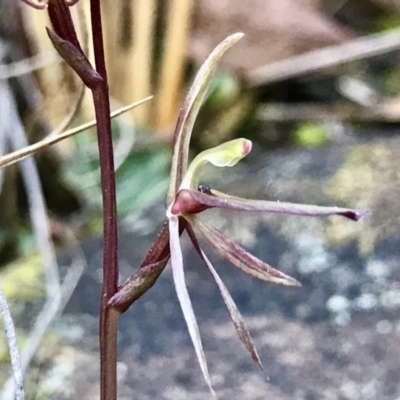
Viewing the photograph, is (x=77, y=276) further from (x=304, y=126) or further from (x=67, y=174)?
(x=304, y=126)

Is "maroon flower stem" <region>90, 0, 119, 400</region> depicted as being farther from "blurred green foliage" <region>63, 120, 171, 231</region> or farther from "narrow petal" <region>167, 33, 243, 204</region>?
"blurred green foliage" <region>63, 120, 171, 231</region>

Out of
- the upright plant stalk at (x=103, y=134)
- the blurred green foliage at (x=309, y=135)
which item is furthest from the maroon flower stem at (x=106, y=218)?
the blurred green foliage at (x=309, y=135)

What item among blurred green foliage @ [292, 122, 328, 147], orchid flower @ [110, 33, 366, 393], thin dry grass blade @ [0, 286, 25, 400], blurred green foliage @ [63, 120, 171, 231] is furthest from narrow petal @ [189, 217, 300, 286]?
blurred green foliage @ [292, 122, 328, 147]

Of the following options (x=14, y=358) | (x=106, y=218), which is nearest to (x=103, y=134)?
(x=106, y=218)

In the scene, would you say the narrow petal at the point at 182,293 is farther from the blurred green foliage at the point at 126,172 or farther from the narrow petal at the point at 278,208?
the blurred green foliage at the point at 126,172

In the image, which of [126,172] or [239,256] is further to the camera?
[126,172]

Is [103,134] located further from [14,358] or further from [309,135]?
[309,135]

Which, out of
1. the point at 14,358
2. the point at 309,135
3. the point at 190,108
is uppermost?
the point at 190,108
